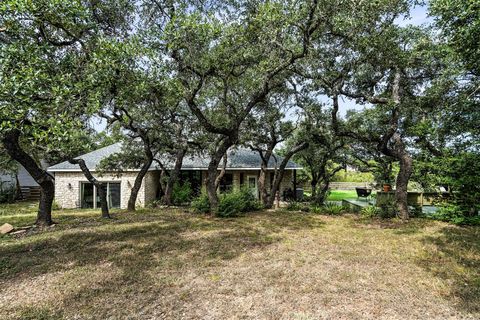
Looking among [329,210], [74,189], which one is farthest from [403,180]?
[74,189]

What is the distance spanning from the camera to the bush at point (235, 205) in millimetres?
10234

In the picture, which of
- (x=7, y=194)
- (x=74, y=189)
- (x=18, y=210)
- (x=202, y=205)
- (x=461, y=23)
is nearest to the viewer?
(x=461, y=23)

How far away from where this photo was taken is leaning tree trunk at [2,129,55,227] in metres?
7.23

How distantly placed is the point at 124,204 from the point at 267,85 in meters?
11.9

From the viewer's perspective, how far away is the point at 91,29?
7.27m

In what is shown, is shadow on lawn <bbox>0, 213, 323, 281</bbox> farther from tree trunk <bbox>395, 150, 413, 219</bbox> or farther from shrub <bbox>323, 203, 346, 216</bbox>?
tree trunk <bbox>395, 150, 413, 219</bbox>

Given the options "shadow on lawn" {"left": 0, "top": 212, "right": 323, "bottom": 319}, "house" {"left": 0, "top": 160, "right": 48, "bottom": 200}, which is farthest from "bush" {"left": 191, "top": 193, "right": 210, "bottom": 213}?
"house" {"left": 0, "top": 160, "right": 48, "bottom": 200}

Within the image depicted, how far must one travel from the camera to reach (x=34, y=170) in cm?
802

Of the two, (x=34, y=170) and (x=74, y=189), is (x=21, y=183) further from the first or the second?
(x=34, y=170)

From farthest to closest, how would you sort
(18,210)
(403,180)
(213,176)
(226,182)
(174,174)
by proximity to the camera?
(226,182), (18,210), (174,174), (213,176), (403,180)

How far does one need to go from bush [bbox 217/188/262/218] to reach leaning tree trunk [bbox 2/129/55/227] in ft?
18.6

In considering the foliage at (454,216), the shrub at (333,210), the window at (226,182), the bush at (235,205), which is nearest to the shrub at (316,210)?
the shrub at (333,210)

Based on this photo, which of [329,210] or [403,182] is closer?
[403,182]

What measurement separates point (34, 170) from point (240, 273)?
23.5 ft
